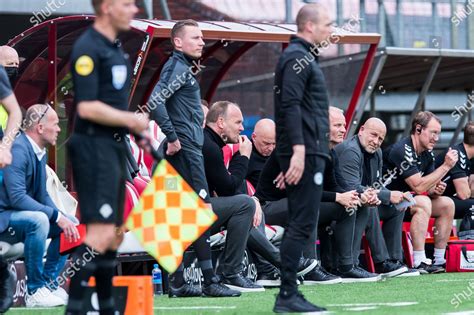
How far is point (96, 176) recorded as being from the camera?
5.24 metres

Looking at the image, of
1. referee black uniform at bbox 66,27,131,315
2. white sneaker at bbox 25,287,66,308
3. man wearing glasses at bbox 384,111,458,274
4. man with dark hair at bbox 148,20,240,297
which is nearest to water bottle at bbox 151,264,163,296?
man with dark hair at bbox 148,20,240,297

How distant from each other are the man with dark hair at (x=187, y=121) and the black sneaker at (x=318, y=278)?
1.62 metres

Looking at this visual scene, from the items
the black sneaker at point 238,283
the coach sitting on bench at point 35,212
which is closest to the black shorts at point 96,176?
the coach sitting on bench at point 35,212

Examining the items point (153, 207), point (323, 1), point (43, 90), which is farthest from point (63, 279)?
point (323, 1)

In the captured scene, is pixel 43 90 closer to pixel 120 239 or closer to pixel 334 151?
pixel 334 151

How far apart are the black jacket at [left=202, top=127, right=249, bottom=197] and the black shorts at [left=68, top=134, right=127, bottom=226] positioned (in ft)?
11.8

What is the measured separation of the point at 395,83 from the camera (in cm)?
1449

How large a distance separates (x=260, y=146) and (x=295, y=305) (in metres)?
3.90

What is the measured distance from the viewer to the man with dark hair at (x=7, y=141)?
A: 20.6 feet

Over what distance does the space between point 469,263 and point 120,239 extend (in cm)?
650

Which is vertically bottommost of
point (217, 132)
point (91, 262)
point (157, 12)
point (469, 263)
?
point (469, 263)

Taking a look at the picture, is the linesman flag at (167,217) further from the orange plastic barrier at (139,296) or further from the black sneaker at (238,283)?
the black sneaker at (238,283)

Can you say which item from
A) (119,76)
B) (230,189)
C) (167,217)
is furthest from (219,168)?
(119,76)

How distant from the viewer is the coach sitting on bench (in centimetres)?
780
